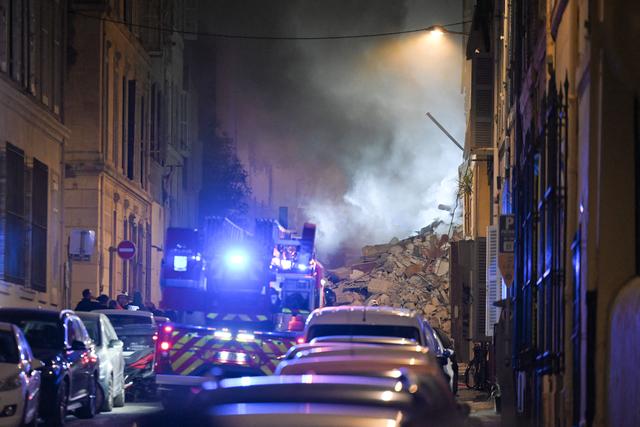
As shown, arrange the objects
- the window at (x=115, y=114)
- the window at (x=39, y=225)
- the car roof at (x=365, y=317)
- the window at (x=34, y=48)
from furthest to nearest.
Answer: the window at (x=115, y=114)
the window at (x=39, y=225)
the window at (x=34, y=48)
the car roof at (x=365, y=317)

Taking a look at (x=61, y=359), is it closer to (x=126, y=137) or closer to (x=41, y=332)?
(x=41, y=332)

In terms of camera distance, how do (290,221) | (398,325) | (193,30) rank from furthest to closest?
(290,221) < (193,30) < (398,325)

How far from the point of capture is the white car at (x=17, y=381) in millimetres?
16375

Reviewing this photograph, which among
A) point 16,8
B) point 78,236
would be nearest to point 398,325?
point 16,8

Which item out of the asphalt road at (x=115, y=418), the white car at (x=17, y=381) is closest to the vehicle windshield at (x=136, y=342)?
the asphalt road at (x=115, y=418)

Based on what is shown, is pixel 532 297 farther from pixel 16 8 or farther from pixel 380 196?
pixel 380 196

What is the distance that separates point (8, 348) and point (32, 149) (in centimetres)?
2071

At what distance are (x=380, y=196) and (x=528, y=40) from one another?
54783 millimetres

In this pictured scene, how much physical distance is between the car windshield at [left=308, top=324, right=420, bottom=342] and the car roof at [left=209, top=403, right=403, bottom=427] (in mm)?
10194

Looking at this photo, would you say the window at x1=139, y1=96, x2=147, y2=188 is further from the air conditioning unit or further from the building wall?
the air conditioning unit

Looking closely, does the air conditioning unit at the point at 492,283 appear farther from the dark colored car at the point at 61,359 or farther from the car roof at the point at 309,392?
the car roof at the point at 309,392

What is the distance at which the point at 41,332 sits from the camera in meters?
20.5

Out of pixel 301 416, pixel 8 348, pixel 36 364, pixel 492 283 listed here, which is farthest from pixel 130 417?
pixel 301 416

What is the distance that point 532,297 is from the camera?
2180cm
